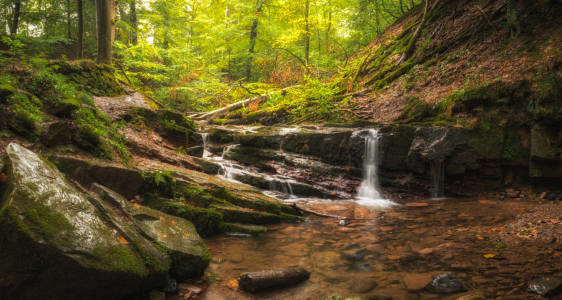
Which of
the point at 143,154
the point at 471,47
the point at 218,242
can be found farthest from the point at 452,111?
the point at 143,154

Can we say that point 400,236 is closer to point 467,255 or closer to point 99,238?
point 467,255

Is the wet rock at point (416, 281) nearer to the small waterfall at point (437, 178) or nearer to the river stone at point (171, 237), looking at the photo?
the river stone at point (171, 237)

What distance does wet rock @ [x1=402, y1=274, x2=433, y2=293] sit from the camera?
3.45 metres

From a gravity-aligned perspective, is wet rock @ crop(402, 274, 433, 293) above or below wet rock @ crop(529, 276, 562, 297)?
below

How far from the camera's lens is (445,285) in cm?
339

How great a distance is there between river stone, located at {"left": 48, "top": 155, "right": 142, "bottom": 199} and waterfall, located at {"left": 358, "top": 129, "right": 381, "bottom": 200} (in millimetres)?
6533

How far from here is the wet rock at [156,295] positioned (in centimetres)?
305

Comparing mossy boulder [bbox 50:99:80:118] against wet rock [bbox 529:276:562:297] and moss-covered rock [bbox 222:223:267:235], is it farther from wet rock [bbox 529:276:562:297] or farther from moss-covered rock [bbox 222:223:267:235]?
wet rock [bbox 529:276:562:297]

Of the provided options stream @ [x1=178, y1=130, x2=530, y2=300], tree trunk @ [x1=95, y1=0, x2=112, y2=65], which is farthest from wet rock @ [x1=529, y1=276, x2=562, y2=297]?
tree trunk @ [x1=95, y1=0, x2=112, y2=65]

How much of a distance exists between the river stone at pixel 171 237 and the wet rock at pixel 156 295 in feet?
1.31

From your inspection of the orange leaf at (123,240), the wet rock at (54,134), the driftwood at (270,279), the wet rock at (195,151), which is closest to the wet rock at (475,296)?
the driftwood at (270,279)

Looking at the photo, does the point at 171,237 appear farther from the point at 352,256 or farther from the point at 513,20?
the point at 513,20

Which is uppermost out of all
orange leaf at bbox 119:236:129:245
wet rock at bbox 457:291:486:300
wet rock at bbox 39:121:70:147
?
wet rock at bbox 39:121:70:147

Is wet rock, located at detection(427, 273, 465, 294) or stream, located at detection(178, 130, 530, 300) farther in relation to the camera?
stream, located at detection(178, 130, 530, 300)
